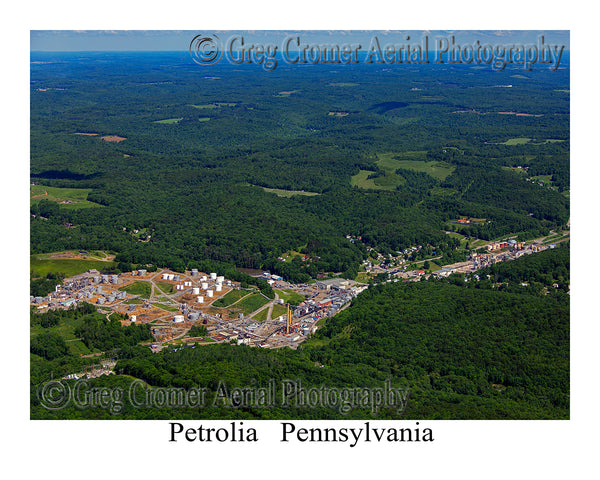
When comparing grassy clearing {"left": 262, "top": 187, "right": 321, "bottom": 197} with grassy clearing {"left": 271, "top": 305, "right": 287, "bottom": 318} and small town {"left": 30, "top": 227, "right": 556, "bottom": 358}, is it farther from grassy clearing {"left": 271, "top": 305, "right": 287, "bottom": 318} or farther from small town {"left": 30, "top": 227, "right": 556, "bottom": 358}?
grassy clearing {"left": 271, "top": 305, "right": 287, "bottom": 318}

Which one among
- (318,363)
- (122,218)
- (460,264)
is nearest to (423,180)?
(460,264)

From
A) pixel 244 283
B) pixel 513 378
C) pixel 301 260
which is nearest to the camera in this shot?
pixel 513 378

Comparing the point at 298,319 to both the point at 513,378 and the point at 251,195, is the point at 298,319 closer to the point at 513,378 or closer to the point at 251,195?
the point at 513,378


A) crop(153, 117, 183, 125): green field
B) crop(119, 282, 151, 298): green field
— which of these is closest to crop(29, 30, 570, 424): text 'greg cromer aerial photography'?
crop(119, 282, 151, 298): green field

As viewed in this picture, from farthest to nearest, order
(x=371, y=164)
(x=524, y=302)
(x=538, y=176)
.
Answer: (x=371, y=164)
(x=538, y=176)
(x=524, y=302)

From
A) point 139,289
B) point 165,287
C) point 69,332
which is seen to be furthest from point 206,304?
point 69,332

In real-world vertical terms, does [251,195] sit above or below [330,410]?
above
